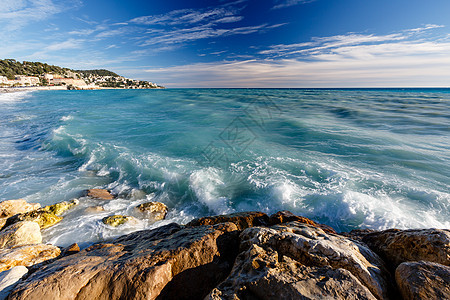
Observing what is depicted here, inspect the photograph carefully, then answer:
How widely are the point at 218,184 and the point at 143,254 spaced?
5.53 metres

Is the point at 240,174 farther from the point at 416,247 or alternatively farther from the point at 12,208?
the point at 12,208

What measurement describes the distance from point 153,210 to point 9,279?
3719 mm

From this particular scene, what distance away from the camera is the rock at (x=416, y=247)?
285 cm

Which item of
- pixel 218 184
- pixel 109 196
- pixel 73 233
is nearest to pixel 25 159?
pixel 109 196

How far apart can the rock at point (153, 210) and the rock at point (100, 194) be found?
69.1 inches

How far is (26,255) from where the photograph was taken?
13.2ft

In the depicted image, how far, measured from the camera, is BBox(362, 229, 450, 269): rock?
112 inches

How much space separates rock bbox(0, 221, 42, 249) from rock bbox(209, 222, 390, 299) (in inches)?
222

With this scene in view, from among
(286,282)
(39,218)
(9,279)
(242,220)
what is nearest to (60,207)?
(39,218)

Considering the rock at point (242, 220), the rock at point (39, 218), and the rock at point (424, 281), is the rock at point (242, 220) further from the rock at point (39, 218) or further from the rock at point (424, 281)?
the rock at point (39, 218)

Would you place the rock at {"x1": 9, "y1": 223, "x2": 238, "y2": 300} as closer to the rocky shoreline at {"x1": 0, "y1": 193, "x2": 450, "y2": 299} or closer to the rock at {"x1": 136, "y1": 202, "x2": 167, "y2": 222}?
the rocky shoreline at {"x1": 0, "y1": 193, "x2": 450, "y2": 299}

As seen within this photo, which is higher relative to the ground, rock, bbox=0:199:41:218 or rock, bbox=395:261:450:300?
rock, bbox=395:261:450:300

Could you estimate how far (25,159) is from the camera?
11.2 meters

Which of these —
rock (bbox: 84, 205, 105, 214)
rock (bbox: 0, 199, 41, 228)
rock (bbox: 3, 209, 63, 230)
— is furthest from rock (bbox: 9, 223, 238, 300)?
rock (bbox: 0, 199, 41, 228)
